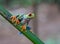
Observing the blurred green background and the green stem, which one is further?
the blurred green background

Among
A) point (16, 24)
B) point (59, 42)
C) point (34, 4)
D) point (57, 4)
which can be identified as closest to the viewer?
point (16, 24)

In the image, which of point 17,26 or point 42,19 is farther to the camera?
point 42,19

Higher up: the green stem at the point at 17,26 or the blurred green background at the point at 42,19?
the green stem at the point at 17,26

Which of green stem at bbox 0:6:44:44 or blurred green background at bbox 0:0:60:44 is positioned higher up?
green stem at bbox 0:6:44:44

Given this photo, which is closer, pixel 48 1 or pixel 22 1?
pixel 22 1

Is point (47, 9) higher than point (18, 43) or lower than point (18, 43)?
lower

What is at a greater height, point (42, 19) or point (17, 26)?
point (17, 26)

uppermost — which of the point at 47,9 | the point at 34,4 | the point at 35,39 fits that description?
the point at 35,39

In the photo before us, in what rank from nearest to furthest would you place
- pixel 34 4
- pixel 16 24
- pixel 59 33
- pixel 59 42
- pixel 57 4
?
pixel 16 24, pixel 59 42, pixel 59 33, pixel 34 4, pixel 57 4

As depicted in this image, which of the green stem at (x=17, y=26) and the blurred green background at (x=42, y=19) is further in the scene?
the blurred green background at (x=42, y=19)

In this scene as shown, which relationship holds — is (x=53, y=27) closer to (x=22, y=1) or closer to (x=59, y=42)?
(x=22, y=1)

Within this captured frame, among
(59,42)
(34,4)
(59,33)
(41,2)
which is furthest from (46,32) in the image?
(41,2)
